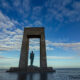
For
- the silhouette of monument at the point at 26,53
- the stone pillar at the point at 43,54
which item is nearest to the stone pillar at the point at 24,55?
the silhouette of monument at the point at 26,53

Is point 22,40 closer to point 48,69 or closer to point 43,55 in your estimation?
point 43,55

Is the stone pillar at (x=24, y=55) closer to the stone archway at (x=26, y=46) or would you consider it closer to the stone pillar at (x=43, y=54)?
the stone archway at (x=26, y=46)

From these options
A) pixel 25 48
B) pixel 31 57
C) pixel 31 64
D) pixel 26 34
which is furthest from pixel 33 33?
pixel 31 64

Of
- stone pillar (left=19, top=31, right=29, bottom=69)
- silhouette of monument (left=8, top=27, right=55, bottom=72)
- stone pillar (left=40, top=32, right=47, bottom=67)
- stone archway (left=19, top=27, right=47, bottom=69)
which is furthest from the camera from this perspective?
stone archway (left=19, top=27, right=47, bottom=69)

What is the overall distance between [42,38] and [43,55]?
3.90m

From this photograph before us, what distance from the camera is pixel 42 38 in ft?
76.9

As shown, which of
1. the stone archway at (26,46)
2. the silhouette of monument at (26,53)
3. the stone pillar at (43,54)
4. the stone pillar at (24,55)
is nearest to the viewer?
the silhouette of monument at (26,53)

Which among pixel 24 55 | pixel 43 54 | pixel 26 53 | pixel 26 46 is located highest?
pixel 26 46

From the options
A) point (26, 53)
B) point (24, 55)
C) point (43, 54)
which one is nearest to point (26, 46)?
point (26, 53)

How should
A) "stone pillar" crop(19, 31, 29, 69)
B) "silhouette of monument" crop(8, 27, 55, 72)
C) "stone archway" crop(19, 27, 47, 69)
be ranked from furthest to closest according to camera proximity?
"stone archway" crop(19, 27, 47, 69) < "stone pillar" crop(19, 31, 29, 69) < "silhouette of monument" crop(8, 27, 55, 72)

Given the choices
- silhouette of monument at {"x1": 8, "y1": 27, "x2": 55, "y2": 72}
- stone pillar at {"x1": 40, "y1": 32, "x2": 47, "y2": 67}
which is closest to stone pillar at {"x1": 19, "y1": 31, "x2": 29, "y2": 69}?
silhouette of monument at {"x1": 8, "y1": 27, "x2": 55, "y2": 72}

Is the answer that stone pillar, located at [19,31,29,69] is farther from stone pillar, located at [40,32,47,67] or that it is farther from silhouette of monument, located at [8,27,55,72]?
stone pillar, located at [40,32,47,67]

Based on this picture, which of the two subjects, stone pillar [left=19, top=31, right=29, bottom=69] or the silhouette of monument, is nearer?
the silhouette of monument

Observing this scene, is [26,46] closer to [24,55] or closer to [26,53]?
[26,53]
